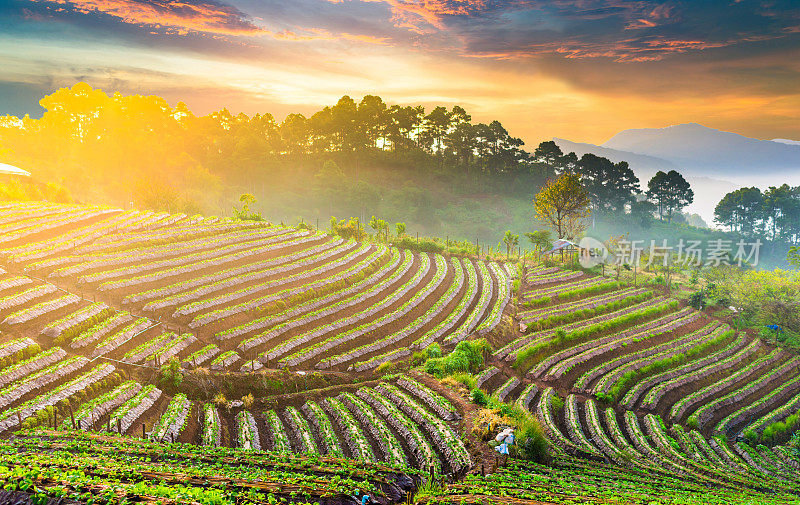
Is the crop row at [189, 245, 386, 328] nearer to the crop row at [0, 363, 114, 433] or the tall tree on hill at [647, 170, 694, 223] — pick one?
the crop row at [0, 363, 114, 433]

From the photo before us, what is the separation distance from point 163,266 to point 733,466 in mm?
46155

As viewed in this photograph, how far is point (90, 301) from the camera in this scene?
32.6m

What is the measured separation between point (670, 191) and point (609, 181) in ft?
62.1

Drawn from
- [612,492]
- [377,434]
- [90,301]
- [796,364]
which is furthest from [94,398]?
[796,364]

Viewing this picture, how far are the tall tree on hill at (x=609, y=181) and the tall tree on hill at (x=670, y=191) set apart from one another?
20.1 feet

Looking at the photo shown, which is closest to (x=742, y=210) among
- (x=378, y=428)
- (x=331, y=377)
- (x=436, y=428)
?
(x=331, y=377)

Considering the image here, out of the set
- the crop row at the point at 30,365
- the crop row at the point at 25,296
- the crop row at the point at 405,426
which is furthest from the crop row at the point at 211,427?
the crop row at the point at 25,296

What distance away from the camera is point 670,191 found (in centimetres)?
13462

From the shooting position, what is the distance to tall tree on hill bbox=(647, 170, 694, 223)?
5246 inches

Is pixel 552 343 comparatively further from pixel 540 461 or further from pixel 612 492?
pixel 612 492

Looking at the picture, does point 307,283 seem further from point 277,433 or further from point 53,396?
point 53,396

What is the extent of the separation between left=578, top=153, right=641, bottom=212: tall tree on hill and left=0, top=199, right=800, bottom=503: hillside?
8368 cm

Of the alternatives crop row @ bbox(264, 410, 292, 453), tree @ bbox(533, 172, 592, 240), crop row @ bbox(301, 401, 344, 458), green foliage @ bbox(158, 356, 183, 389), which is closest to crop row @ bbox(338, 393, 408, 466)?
crop row @ bbox(301, 401, 344, 458)

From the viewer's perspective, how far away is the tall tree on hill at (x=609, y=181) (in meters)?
133
